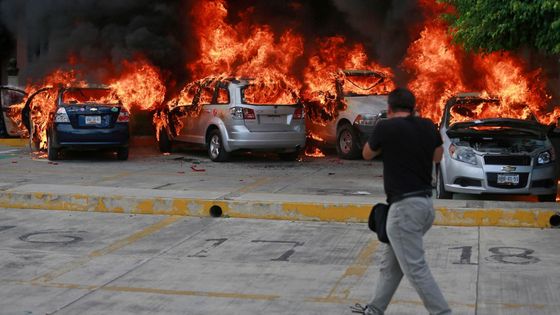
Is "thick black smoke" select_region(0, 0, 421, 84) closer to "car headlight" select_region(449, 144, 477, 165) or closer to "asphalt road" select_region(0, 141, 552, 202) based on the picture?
"asphalt road" select_region(0, 141, 552, 202)

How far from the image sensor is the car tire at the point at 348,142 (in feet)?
54.3

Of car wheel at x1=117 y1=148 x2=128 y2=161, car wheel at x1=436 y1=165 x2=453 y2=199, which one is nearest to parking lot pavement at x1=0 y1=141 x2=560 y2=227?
car wheel at x1=117 y1=148 x2=128 y2=161

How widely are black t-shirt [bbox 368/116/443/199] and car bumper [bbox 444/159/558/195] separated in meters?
5.40

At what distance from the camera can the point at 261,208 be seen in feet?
34.1

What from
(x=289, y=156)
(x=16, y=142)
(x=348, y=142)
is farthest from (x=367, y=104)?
(x=16, y=142)

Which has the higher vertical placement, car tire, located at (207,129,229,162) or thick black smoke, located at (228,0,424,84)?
thick black smoke, located at (228,0,424,84)

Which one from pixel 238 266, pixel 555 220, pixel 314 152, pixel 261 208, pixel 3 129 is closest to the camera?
pixel 238 266

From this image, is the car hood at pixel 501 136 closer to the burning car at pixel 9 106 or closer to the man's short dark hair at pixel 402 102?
the man's short dark hair at pixel 402 102

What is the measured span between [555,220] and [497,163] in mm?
1578

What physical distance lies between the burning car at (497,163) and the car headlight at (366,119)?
441 centimetres

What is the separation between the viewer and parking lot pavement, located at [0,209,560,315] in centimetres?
680

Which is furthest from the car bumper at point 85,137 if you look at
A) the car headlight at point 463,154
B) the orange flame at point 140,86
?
the car headlight at point 463,154

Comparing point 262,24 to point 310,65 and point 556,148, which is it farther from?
point 556,148

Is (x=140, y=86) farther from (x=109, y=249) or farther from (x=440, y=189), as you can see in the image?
(x=109, y=249)
